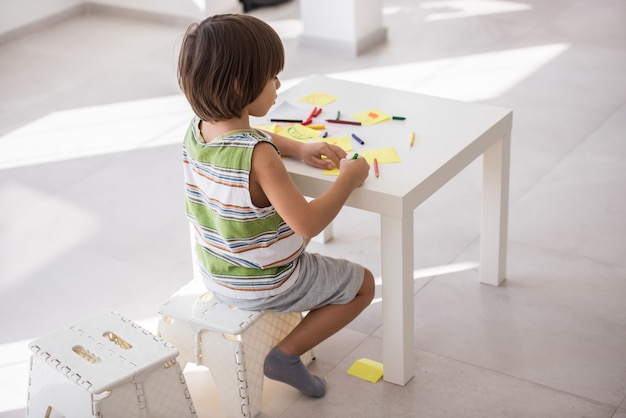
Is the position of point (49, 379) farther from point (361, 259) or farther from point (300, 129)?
point (361, 259)

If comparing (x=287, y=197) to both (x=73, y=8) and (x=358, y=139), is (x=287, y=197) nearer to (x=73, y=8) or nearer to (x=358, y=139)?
(x=358, y=139)

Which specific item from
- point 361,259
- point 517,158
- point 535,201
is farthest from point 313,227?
point 517,158

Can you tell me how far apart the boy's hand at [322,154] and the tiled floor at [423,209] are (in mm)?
535

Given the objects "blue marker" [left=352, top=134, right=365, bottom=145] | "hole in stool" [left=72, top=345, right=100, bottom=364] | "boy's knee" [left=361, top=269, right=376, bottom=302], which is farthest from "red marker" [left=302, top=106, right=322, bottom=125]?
"hole in stool" [left=72, top=345, right=100, bottom=364]

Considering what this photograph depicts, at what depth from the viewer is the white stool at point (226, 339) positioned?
2117 mm

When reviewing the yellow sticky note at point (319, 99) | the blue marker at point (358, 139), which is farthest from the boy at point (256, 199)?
the yellow sticky note at point (319, 99)

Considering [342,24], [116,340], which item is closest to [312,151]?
[116,340]

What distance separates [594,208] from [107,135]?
75.7 inches

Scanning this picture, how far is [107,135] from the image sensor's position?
3814 mm

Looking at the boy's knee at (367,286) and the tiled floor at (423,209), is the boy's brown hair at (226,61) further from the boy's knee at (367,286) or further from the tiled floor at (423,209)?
the tiled floor at (423,209)

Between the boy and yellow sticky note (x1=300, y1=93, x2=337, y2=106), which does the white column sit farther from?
the boy

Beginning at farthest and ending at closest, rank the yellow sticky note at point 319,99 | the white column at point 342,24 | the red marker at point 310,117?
1. the white column at point 342,24
2. the yellow sticky note at point 319,99
3. the red marker at point 310,117

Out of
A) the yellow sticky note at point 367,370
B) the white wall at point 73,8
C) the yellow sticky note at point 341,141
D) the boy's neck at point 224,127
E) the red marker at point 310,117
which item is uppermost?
the boy's neck at point 224,127

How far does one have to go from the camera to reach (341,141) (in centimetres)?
234
